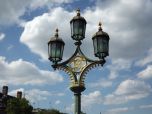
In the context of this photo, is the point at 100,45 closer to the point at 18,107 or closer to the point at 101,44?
the point at 101,44

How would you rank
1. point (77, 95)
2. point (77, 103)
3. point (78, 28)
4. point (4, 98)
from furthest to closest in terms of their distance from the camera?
point (4, 98), point (78, 28), point (77, 95), point (77, 103)

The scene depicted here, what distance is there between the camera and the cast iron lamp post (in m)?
13.0

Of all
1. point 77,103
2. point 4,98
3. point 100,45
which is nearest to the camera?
point 77,103

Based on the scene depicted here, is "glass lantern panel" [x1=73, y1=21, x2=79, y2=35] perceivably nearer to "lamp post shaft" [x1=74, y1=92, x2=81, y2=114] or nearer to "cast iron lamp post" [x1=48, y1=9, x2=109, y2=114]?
"cast iron lamp post" [x1=48, y1=9, x2=109, y2=114]

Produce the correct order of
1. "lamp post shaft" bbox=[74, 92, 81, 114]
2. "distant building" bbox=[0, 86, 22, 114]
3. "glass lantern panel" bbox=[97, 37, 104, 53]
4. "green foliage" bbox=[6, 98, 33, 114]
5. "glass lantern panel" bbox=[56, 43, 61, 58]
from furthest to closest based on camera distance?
1. "distant building" bbox=[0, 86, 22, 114]
2. "green foliage" bbox=[6, 98, 33, 114]
3. "glass lantern panel" bbox=[56, 43, 61, 58]
4. "glass lantern panel" bbox=[97, 37, 104, 53]
5. "lamp post shaft" bbox=[74, 92, 81, 114]

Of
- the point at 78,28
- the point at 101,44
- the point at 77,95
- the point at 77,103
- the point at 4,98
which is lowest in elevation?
the point at 77,103

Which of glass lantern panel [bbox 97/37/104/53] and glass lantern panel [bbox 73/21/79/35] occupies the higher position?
glass lantern panel [bbox 73/21/79/35]

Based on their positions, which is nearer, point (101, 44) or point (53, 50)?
point (101, 44)

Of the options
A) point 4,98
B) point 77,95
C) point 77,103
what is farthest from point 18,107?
point 77,103

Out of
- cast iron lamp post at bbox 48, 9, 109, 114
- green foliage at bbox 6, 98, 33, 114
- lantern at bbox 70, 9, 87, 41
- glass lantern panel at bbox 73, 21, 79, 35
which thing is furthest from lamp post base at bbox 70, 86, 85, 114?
green foliage at bbox 6, 98, 33, 114

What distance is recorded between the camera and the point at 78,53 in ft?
44.9

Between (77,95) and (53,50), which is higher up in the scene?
(53,50)

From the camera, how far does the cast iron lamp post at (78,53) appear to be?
1304 cm

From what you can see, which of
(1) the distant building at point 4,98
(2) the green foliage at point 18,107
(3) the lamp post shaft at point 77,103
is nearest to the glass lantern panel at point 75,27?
(3) the lamp post shaft at point 77,103
